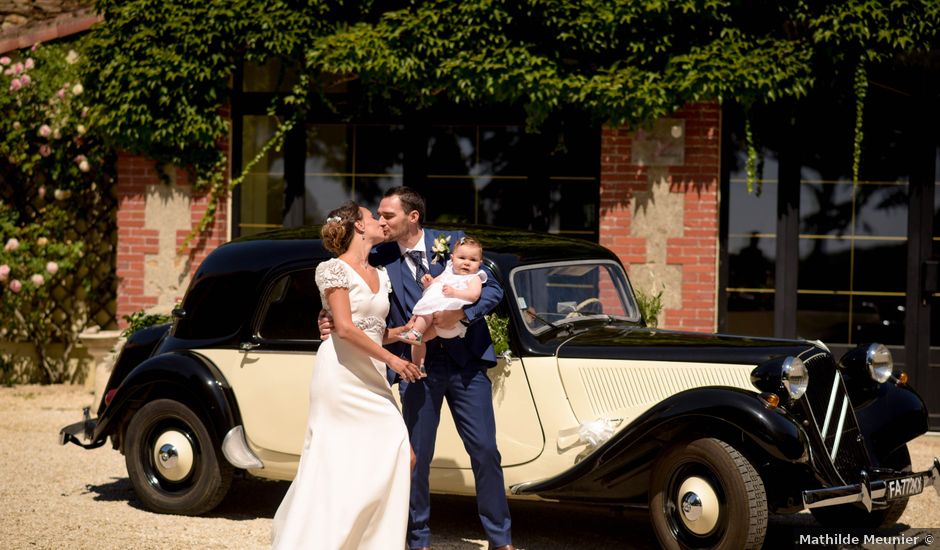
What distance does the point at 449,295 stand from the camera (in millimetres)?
5113

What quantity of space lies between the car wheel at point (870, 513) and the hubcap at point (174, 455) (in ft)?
11.2

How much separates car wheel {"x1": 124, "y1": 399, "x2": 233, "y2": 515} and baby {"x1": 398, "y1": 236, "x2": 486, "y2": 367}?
70.6 inches

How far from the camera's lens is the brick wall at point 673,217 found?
9.67m

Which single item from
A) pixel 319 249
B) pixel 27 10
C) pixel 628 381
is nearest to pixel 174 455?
pixel 319 249

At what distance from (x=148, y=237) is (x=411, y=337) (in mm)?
6047

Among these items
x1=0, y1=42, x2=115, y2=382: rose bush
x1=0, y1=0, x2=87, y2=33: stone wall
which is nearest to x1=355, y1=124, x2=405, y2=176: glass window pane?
x1=0, y1=42, x2=115, y2=382: rose bush

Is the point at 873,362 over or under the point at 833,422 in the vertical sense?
over

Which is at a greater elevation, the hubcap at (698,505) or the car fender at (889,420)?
the car fender at (889,420)

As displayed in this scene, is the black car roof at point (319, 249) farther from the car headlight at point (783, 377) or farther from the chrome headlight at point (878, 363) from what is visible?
the chrome headlight at point (878, 363)

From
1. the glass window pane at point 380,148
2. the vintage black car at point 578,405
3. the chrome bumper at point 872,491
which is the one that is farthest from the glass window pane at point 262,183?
the chrome bumper at point 872,491

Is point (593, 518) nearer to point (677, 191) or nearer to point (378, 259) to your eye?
point (378, 259)

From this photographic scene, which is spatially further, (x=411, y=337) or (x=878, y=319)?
(x=878, y=319)

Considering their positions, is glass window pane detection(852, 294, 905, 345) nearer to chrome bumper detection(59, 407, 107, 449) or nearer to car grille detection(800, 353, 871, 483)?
car grille detection(800, 353, 871, 483)

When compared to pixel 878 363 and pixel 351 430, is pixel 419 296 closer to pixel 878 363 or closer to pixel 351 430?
pixel 351 430
